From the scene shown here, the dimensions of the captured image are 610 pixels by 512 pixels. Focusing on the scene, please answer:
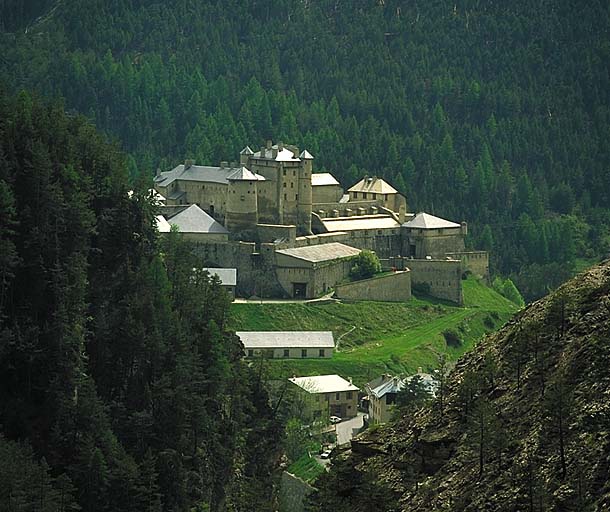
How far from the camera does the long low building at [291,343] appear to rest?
98.2 meters

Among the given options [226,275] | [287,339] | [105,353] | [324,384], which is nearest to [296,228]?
[226,275]

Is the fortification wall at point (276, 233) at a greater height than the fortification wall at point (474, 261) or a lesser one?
greater

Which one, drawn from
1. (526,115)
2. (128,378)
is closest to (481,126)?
(526,115)

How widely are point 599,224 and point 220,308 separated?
8212 cm

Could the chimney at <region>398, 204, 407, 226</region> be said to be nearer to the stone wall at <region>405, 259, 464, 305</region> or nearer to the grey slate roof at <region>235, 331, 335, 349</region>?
the stone wall at <region>405, 259, 464, 305</region>

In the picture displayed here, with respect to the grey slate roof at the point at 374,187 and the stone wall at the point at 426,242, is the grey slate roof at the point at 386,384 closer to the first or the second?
the stone wall at the point at 426,242

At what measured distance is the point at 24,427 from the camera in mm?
64938

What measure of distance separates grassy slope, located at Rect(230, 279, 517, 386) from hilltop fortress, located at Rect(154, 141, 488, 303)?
7.42 feet

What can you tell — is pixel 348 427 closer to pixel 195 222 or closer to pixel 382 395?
pixel 382 395

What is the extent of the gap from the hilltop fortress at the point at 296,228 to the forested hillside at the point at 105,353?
22.9 metres

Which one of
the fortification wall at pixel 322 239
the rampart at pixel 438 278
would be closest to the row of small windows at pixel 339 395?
the fortification wall at pixel 322 239

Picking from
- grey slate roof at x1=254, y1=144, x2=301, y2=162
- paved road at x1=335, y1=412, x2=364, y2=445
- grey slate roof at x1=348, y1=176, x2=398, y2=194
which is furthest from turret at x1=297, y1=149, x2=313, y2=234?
paved road at x1=335, y1=412, x2=364, y2=445

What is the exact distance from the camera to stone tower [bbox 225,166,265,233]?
352 ft

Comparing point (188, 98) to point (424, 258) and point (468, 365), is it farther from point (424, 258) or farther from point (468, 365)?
point (468, 365)
